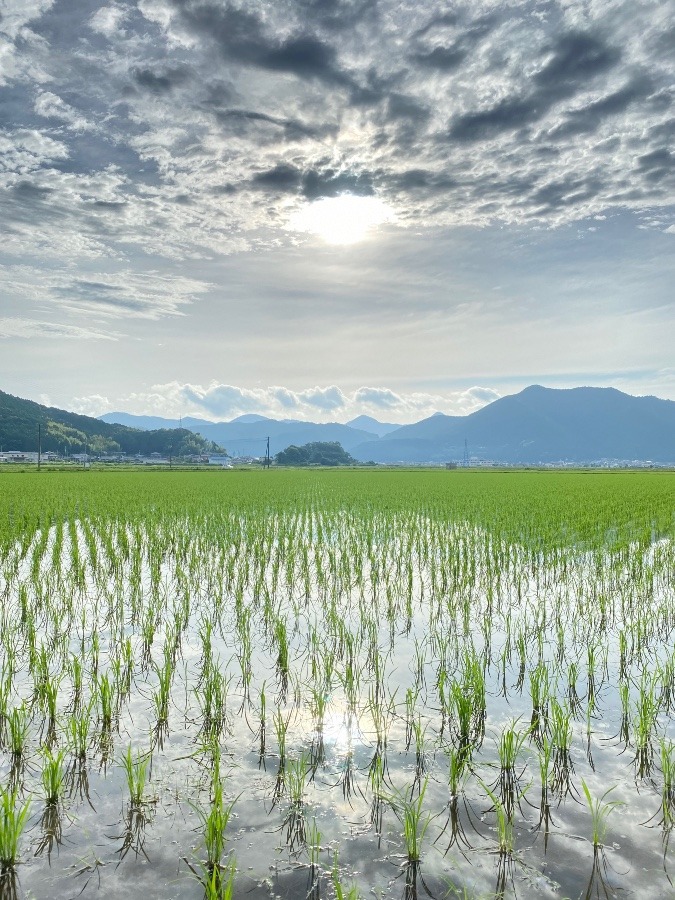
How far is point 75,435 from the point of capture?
10444 centimetres

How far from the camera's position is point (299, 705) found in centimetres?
353

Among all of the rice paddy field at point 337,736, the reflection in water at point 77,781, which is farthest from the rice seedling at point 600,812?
the reflection in water at point 77,781

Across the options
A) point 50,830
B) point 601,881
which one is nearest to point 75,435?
point 50,830

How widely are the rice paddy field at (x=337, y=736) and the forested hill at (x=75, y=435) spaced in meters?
84.4

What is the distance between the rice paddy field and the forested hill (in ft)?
277

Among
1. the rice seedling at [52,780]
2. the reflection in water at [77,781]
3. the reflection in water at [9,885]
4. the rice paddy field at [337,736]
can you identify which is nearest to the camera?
the reflection in water at [9,885]

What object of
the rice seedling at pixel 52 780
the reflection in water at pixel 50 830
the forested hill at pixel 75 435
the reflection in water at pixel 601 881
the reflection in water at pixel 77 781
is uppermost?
the forested hill at pixel 75 435

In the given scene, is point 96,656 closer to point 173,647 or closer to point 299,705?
point 173,647

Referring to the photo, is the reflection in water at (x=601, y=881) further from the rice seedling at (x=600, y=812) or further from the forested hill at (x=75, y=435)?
the forested hill at (x=75, y=435)

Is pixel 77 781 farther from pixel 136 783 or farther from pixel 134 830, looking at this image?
pixel 134 830

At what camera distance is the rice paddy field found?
2061mm

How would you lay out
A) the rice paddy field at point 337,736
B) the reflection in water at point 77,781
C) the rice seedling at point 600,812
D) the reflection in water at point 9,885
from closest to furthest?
the reflection in water at point 9,885
the rice paddy field at point 337,736
the rice seedling at point 600,812
the reflection in water at point 77,781

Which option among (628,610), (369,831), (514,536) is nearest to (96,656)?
(369,831)

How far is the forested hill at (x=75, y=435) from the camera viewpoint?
86.8m
